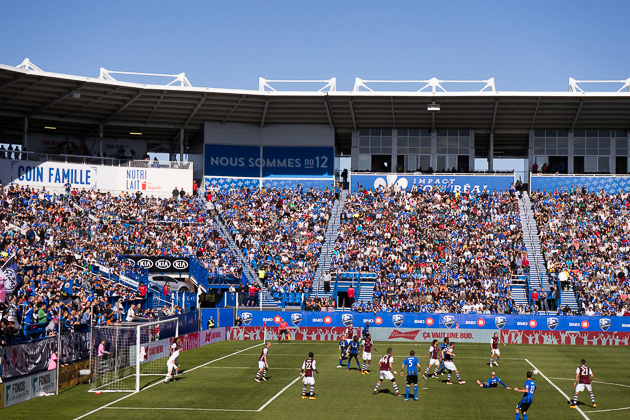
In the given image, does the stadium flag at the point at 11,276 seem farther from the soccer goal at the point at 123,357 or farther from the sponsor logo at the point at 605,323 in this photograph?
the sponsor logo at the point at 605,323

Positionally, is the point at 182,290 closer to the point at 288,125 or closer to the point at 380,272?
the point at 380,272

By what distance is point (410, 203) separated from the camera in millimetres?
68750

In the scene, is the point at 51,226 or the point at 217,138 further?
the point at 217,138

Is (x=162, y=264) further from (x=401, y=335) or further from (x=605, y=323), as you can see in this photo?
(x=605, y=323)

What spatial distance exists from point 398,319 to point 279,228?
1627 cm

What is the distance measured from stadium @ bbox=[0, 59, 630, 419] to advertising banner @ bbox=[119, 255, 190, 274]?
0.11 meters

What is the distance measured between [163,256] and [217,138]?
67.5ft

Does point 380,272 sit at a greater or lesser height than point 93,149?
lesser

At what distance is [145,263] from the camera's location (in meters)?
55.9

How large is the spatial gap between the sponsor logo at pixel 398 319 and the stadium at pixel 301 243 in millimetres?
208

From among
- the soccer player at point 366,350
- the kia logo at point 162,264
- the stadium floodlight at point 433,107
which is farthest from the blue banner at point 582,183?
the soccer player at point 366,350

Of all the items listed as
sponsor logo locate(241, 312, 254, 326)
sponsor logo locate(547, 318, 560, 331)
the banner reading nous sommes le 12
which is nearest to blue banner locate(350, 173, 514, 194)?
the banner reading nous sommes le 12

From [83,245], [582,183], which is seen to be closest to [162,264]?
[83,245]

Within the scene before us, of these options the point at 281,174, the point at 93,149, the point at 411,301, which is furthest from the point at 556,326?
the point at 93,149
